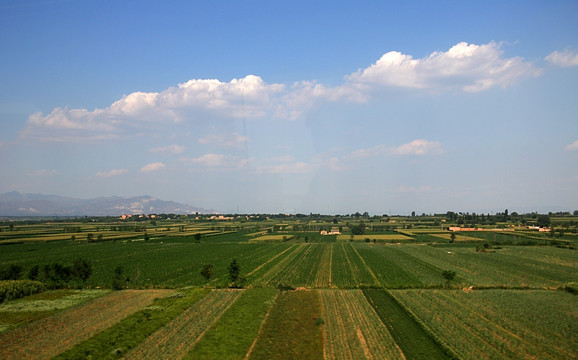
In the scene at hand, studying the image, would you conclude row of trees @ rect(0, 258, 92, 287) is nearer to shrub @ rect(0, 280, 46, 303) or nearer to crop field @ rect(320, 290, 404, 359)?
shrub @ rect(0, 280, 46, 303)

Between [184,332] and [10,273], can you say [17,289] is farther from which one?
[184,332]

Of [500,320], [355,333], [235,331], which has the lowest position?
[235,331]

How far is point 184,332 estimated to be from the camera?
28969mm

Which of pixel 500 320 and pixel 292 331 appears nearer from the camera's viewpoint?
pixel 292 331

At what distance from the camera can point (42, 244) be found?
4094 inches

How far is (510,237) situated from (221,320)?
386 feet

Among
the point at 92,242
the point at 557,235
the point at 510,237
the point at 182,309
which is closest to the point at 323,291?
the point at 182,309

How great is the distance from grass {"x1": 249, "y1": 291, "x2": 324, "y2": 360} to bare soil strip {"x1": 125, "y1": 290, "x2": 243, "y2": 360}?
4872 mm

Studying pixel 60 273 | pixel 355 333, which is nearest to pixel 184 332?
pixel 355 333

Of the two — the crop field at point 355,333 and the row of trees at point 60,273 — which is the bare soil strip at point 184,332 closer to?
the crop field at point 355,333

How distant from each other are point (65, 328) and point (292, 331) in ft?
62.6

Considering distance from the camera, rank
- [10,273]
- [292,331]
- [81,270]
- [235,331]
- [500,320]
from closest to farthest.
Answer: [235,331], [292,331], [500,320], [10,273], [81,270]

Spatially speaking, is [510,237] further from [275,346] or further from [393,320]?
[275,346]

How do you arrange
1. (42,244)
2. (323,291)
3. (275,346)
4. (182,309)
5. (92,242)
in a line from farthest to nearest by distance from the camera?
(92,242) < (42,244) < (323,291) < (182,309) < (275,346)
